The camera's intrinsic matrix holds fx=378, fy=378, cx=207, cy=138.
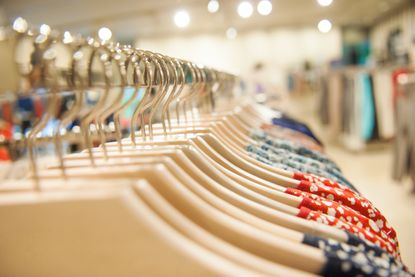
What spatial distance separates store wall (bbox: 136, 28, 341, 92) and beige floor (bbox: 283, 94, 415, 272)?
397 centimetres

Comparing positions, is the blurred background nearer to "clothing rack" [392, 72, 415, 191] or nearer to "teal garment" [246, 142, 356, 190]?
"clothing rack" [392, 72, 415, 191]

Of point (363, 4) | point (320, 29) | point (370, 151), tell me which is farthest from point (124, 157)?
point (320, 29)

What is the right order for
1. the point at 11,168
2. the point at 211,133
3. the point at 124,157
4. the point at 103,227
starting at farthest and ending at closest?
1. the point at 11,168
2. the point at 211,133
3. the point at 124,157
4. the point at 103,227

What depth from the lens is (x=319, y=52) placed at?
998cm

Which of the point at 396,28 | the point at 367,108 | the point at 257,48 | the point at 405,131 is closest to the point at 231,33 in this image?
the point at 257,48

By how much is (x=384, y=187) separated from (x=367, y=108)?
1.29m

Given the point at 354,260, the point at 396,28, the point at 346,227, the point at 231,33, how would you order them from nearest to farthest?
the point at 354,260, the point at 346,227, the point at 396,28, the point at 231,33

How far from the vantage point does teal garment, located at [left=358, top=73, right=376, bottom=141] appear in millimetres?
4703

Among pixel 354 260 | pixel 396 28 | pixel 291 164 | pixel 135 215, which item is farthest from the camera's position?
pixel 396 28

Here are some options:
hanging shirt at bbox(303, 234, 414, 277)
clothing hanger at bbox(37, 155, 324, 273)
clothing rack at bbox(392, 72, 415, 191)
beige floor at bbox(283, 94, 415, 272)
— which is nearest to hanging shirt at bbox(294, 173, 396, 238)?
hanging shirt at bbox(303, 234, 414, 277)

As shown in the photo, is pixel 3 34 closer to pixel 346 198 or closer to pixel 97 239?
pixel 97 239

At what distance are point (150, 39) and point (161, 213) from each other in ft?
31.5

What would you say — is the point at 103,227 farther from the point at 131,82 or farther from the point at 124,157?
the point at 131,82

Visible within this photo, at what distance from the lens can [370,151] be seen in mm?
5527
